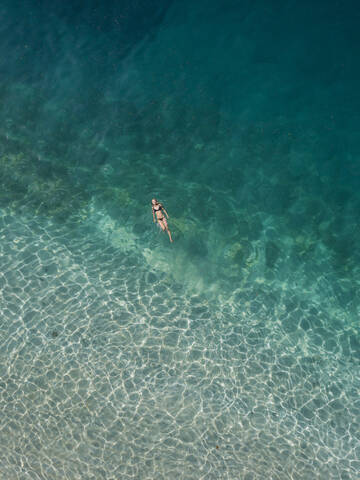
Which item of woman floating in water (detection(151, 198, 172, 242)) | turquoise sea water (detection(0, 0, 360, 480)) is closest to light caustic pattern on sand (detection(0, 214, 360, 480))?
turquoise sea water (detection(0, 0, 360, 480))

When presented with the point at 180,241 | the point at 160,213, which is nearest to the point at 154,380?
the point at 180,241

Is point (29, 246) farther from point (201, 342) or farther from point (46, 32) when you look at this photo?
point (46, 32)

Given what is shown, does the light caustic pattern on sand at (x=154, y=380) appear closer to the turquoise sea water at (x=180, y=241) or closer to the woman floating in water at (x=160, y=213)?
the turquoise sea water at (x=180, y=241)

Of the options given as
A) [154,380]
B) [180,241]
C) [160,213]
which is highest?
[160,213]

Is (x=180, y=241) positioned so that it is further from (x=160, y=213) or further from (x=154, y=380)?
(x=154, y=380)

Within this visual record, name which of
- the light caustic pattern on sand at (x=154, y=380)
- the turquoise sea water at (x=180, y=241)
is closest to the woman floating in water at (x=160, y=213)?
the turquoise sea water at (x=180, y=241)

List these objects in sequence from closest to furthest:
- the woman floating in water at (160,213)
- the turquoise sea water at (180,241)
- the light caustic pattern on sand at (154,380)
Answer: the light caustic pattern on sand at (154,380) < the turquoise sea water at (180,241) < the woman floating in water at (160,213)

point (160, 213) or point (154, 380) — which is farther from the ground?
point (160, 213)
